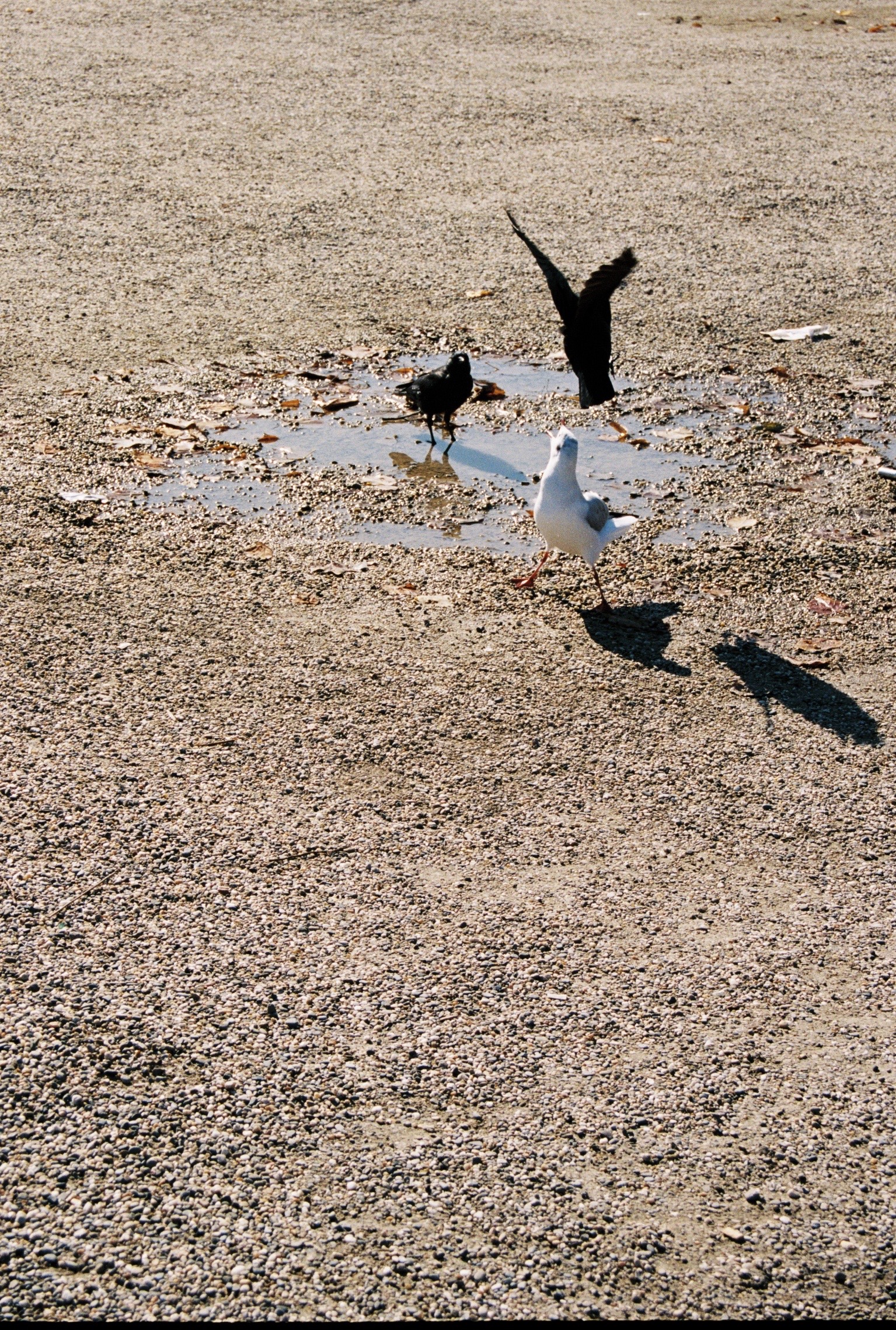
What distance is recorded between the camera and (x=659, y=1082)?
313 centimetres

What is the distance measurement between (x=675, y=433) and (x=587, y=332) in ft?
2.39

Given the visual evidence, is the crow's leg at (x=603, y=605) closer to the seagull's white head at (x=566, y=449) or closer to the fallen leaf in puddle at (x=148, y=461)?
the seagull's white head at (x=566, y=449)

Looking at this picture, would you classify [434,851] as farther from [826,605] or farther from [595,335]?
[595,335]

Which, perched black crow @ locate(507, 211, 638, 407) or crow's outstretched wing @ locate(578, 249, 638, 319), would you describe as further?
perched black crow @ locate(507, 211, 638, 407)

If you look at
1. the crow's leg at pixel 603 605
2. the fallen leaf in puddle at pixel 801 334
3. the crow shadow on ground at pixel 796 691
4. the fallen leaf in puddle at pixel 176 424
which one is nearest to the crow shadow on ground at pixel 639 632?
the crow's leg at pixel 603 605

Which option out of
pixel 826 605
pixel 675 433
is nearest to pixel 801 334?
pixel 675 433

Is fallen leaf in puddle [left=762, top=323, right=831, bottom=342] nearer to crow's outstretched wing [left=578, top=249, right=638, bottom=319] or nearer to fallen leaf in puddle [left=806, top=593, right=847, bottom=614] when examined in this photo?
crow's outstretched wing [left=578, top=249, right=638, bottom=319]

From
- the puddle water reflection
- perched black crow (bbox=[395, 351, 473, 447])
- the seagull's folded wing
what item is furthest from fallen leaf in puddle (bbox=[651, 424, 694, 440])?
the seagull's folded wing

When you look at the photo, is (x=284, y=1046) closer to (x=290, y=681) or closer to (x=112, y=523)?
(x=290, y=681)

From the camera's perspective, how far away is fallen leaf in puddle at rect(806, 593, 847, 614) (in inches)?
204

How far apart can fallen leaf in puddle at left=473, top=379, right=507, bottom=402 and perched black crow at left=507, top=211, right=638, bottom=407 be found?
0.55 meters

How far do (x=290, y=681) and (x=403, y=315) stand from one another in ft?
12.2

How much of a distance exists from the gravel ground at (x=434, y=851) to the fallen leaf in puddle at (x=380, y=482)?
109 mm

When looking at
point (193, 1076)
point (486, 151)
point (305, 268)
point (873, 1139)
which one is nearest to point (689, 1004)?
point (873, 1139)
